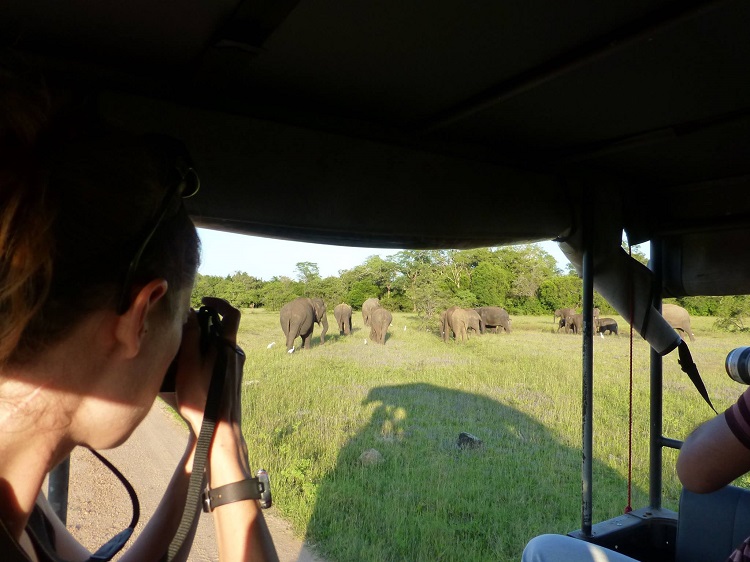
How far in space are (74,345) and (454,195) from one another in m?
1.33

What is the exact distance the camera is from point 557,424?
8570 millimetres

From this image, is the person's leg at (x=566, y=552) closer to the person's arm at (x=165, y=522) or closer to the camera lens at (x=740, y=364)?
the camera lens at (x=740, y=364)

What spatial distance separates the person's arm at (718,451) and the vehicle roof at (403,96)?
751 millimetres

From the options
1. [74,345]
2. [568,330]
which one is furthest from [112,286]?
[568,330]

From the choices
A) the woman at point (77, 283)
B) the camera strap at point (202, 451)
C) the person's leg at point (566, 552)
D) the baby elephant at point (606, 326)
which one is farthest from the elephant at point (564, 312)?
the woman at point (77, 283)

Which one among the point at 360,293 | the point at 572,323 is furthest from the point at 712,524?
the point at 572,323

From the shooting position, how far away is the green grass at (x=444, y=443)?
15.8ft

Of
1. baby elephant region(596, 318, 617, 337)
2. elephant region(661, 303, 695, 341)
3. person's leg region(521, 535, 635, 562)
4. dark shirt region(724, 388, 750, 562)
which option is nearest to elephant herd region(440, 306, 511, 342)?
baby elephant region(596, 318, 617, 337)

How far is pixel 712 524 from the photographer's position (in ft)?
7.20

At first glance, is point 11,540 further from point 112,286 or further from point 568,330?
point 568,330

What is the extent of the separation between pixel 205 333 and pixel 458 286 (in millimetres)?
23531

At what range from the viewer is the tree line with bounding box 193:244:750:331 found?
1783 cm

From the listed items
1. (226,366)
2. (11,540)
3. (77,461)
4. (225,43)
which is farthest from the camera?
(77,461)

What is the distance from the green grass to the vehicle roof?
1240 mm
